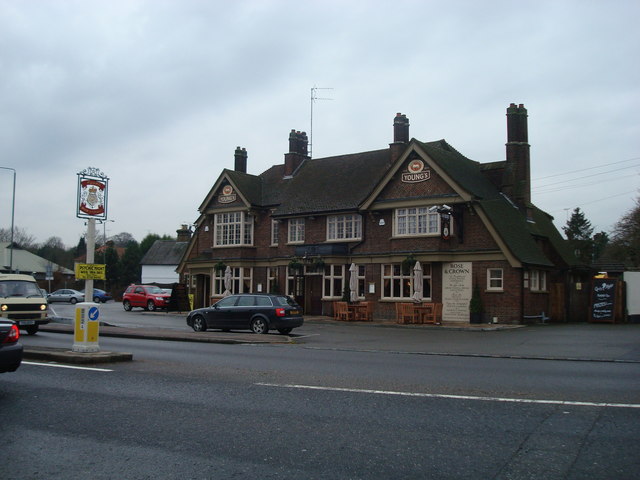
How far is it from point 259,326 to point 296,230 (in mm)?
14922

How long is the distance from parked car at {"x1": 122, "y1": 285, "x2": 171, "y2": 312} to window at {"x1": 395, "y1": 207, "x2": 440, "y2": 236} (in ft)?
51.7

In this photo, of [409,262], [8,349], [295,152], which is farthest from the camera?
[295,152]

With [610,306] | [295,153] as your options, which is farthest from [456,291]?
[295,153]

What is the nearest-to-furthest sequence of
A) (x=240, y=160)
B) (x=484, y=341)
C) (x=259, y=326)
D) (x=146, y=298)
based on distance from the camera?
(x=484, y=341) → (x=259, y=326) → (x=146, y=298) → (x=240, y=160)

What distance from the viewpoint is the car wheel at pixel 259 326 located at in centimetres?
2177

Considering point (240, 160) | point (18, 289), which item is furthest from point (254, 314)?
point (240, 160)

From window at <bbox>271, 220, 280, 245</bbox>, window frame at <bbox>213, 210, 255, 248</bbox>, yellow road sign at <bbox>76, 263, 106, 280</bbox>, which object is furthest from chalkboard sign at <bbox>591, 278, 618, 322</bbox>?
yellow road sign at <bbox>76, 263, 106, 280</bbox>

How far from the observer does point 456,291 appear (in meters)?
29.3

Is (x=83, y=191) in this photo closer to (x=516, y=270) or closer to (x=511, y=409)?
(x=511, y=409)

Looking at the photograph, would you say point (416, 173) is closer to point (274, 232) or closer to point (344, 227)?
point (344, 227)

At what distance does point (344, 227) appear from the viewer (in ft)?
113

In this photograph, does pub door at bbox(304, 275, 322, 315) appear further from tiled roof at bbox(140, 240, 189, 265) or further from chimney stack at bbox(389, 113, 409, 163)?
tiled roof at bbox(140, 240, 189, 265)

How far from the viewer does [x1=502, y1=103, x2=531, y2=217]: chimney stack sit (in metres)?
32.7

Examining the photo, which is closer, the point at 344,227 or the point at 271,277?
the point at 344,227
